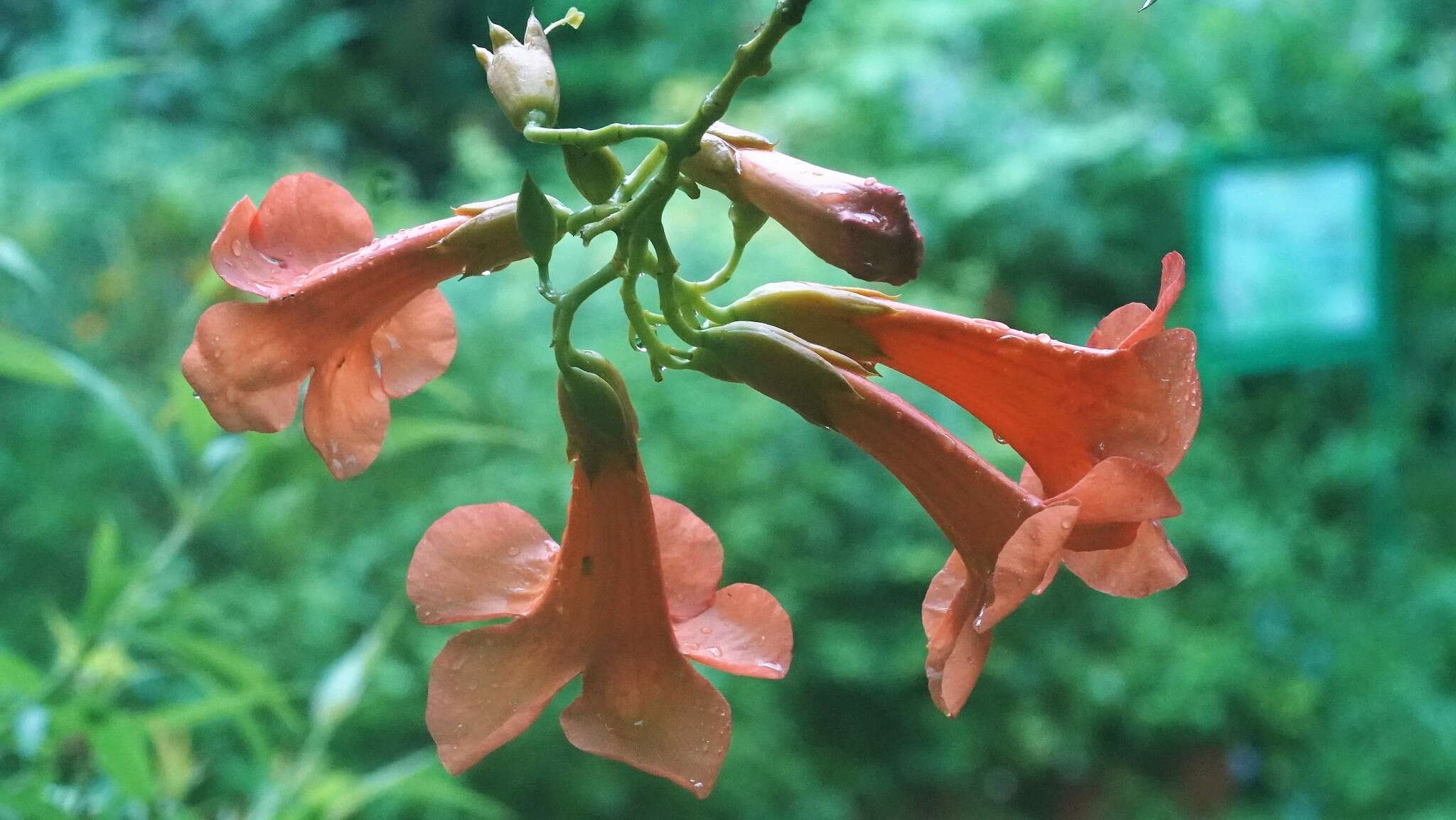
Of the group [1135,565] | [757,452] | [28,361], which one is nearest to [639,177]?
[1135,565]

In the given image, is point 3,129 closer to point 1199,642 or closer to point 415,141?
point 415,141

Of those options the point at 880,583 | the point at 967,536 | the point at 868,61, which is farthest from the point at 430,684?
the point at 868,61

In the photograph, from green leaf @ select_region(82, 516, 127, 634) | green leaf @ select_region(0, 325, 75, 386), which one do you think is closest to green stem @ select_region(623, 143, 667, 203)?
green leaf @ select_region(0, 325, 75, 386)

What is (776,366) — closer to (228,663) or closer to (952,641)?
(952,641)

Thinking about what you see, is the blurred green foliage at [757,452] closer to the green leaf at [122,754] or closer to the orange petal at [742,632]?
the green leaf at [122,754]

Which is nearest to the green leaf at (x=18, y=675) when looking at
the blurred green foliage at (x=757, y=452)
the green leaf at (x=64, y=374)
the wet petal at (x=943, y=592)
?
the blurred green foliage at (x=757, y=452)

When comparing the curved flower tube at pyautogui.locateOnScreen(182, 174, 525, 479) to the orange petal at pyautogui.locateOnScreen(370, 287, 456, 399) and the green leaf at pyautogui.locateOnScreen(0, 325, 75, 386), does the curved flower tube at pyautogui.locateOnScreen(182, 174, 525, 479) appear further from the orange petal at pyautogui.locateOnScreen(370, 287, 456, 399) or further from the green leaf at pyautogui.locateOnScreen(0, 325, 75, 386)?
the green leaf at pyautogui.locateOnScreen(0, 325, 75, 386)
